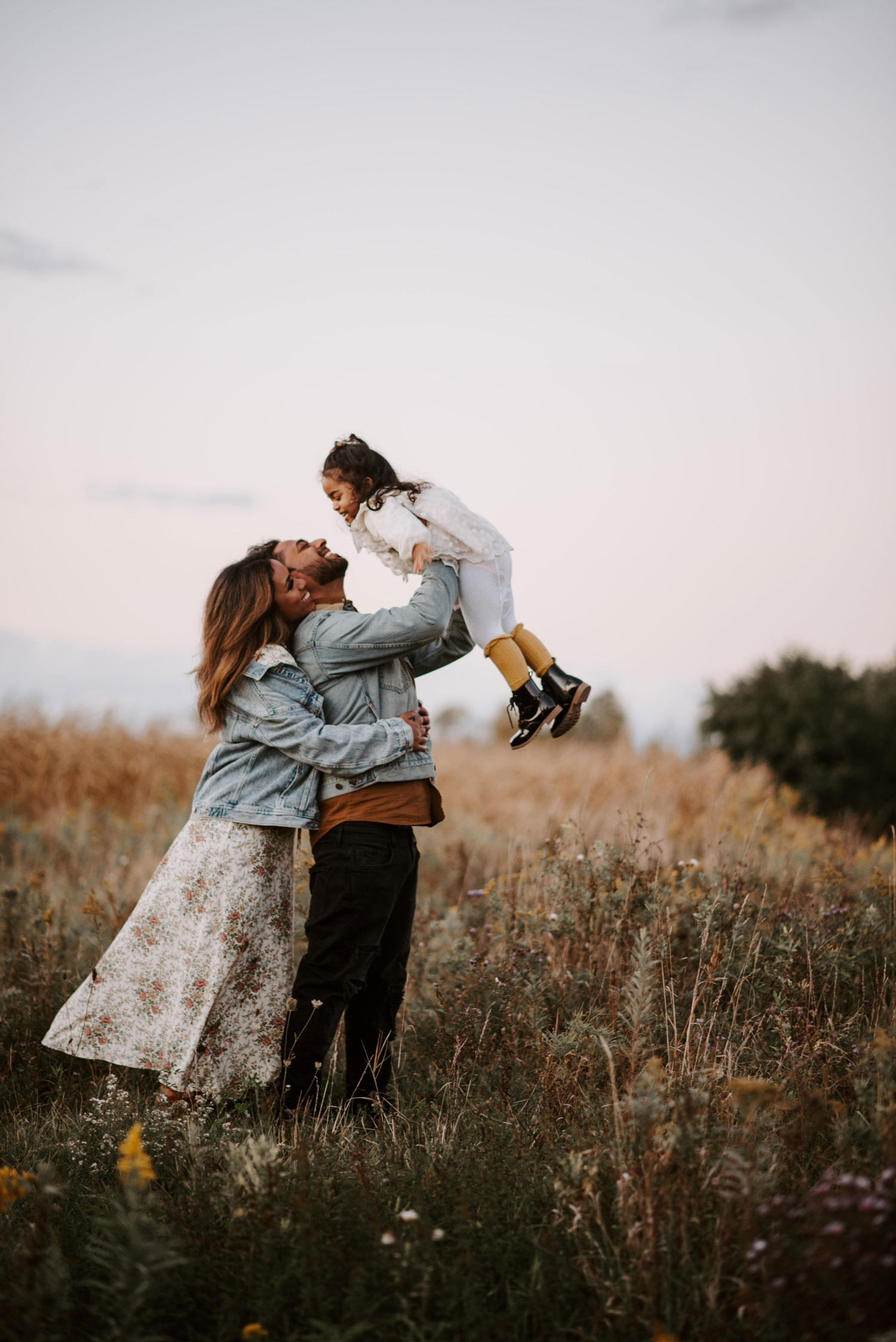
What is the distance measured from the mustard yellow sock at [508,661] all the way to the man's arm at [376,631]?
598 mm

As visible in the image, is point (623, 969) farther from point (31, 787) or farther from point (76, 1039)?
point (31, 787)

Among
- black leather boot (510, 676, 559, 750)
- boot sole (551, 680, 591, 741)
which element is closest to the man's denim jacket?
black leather boot (510, 676, 559, 750)

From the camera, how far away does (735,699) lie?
14.9 m

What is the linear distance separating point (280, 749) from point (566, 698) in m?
1.32

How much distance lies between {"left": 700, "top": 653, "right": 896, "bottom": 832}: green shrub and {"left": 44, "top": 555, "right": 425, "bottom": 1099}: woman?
1150 centimetres

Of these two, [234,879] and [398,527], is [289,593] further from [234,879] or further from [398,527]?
[234,879]

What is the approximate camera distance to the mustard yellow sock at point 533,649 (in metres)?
4.33

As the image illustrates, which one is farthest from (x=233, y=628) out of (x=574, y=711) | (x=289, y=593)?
(x=574, y=711)

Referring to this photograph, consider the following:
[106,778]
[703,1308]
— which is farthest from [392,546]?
[106,778]

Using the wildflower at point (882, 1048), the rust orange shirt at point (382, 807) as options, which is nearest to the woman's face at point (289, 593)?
the rust orange shirt at point (382, 807)

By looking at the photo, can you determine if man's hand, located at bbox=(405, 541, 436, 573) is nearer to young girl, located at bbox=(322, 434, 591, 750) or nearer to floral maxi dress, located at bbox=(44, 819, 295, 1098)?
young girl, located at bbox=(322, 434, 591, 750)

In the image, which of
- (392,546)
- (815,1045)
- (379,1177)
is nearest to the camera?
(379,1177)

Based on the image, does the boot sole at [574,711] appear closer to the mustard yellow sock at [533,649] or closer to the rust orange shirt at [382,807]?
the mustard yellow sock at [533,649]

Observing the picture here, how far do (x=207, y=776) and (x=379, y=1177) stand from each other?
5.23ft
